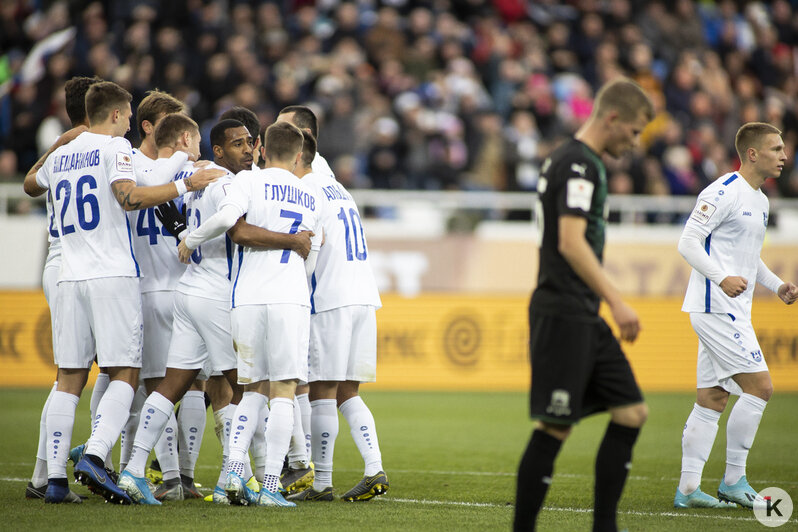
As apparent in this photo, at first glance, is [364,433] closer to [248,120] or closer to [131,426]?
[131,426]

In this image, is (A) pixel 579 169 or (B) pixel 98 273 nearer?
(A) pixel 579 169

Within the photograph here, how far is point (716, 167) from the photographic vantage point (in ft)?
61.2

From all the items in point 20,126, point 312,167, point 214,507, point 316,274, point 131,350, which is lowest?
point 214,507

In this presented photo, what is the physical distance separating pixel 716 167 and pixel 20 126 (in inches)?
476

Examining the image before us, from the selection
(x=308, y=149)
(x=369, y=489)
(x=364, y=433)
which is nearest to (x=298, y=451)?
(x=364, y=433)

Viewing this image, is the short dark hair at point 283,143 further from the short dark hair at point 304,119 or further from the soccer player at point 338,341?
the short dark hair at point 304,119

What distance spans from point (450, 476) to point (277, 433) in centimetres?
238

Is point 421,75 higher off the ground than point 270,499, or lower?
higher

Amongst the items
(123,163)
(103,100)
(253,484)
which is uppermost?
(103,100)

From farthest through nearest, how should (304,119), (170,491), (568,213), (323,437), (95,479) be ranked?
(304,119) → (323,437) → (170,491) → (95,479) → (568,213)

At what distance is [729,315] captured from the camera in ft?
23.0

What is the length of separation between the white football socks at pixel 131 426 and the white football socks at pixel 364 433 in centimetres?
147

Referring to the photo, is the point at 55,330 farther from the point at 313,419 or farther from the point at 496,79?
the point at 496,79

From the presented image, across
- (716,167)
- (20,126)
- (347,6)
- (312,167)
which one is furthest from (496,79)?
(312,167)
